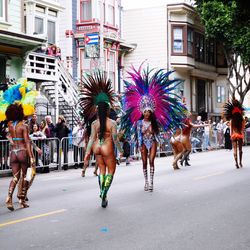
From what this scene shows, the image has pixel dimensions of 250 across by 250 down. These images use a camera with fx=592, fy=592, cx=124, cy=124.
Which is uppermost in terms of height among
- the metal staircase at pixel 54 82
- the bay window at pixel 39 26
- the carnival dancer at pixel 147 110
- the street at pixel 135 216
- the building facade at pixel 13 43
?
the bay window at pixel 39 26

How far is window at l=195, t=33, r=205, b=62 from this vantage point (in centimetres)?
4450

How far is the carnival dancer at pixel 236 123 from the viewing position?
18.0 metres

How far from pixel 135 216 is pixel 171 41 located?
33.6m

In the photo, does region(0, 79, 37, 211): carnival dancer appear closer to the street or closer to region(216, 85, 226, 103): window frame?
the street

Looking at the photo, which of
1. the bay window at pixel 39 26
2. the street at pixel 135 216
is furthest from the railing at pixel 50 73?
the street at pixel 135 216

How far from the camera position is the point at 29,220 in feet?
29.8

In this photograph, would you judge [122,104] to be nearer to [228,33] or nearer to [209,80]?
[228,33]

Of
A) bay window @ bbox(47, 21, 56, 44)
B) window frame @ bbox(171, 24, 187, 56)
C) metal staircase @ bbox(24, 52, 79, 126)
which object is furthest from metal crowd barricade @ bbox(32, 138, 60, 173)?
window frame @ bbox(171, 24, 187, 56)

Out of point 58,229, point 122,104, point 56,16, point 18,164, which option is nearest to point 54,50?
point 56,16

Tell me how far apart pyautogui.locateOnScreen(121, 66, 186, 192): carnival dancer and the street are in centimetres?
103

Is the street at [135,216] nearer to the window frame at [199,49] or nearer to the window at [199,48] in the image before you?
the window frame at [199,49]

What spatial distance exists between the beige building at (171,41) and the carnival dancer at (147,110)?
2820 centimetres

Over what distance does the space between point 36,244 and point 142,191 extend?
18.0 feet

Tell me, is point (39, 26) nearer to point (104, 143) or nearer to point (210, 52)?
point (210, 52)
